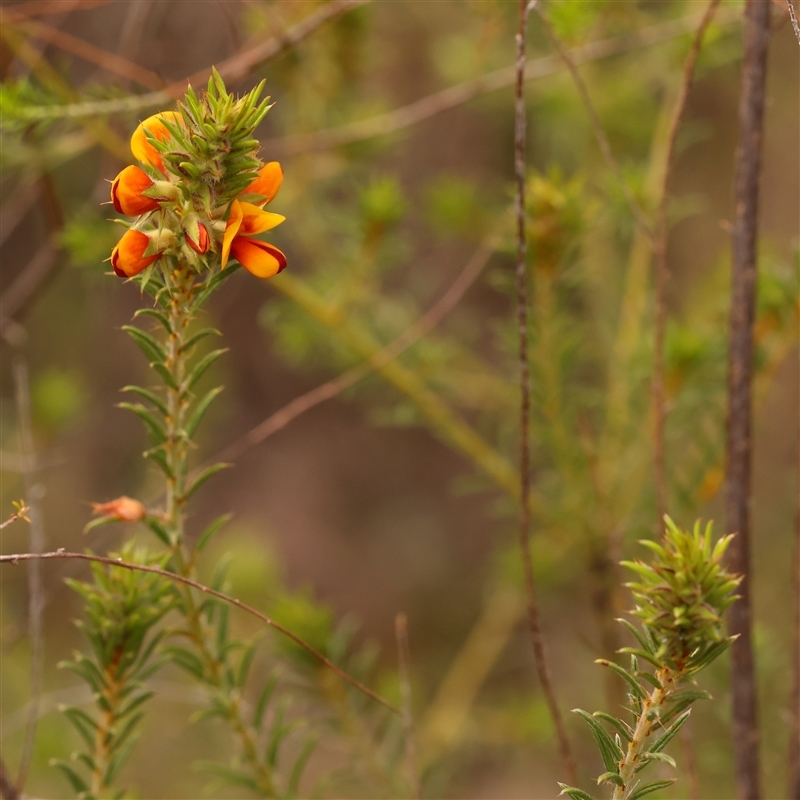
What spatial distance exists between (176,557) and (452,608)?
5.37 feet

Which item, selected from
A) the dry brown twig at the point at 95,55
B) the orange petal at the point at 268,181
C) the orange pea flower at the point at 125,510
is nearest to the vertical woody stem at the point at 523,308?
the orange petal at the point at 268,181

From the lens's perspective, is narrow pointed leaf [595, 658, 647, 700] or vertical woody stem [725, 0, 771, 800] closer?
narrow pointed leaf [595, 658, 647, 700]

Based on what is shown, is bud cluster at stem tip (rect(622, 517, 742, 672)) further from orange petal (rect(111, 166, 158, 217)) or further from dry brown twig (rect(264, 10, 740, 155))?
dry brown twig (rect(264, 10, 740, 155))

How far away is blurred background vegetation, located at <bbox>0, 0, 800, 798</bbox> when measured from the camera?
0.89 metres

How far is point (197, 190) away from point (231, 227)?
30mm

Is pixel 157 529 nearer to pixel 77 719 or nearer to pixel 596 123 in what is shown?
pixel 77 719

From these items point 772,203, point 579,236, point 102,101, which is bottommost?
point 579,236

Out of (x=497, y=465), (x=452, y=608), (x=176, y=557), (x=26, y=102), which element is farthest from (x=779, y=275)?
(x=452, y=608)

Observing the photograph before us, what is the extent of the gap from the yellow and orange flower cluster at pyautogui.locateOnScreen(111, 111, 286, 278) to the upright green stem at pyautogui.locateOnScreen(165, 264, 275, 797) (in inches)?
1.2

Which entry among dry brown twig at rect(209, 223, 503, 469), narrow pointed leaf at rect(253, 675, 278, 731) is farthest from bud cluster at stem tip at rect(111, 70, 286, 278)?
narrow pointed leaf at rect(253, 675, 278, 731)

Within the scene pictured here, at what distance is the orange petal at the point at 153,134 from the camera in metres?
0.43

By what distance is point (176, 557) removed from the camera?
1.81 ft

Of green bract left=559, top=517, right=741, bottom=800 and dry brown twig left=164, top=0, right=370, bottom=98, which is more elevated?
dry brown twig left=164, top=0, right=370, bottom=98

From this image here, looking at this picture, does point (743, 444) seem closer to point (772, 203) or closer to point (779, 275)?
point (779, 275)
